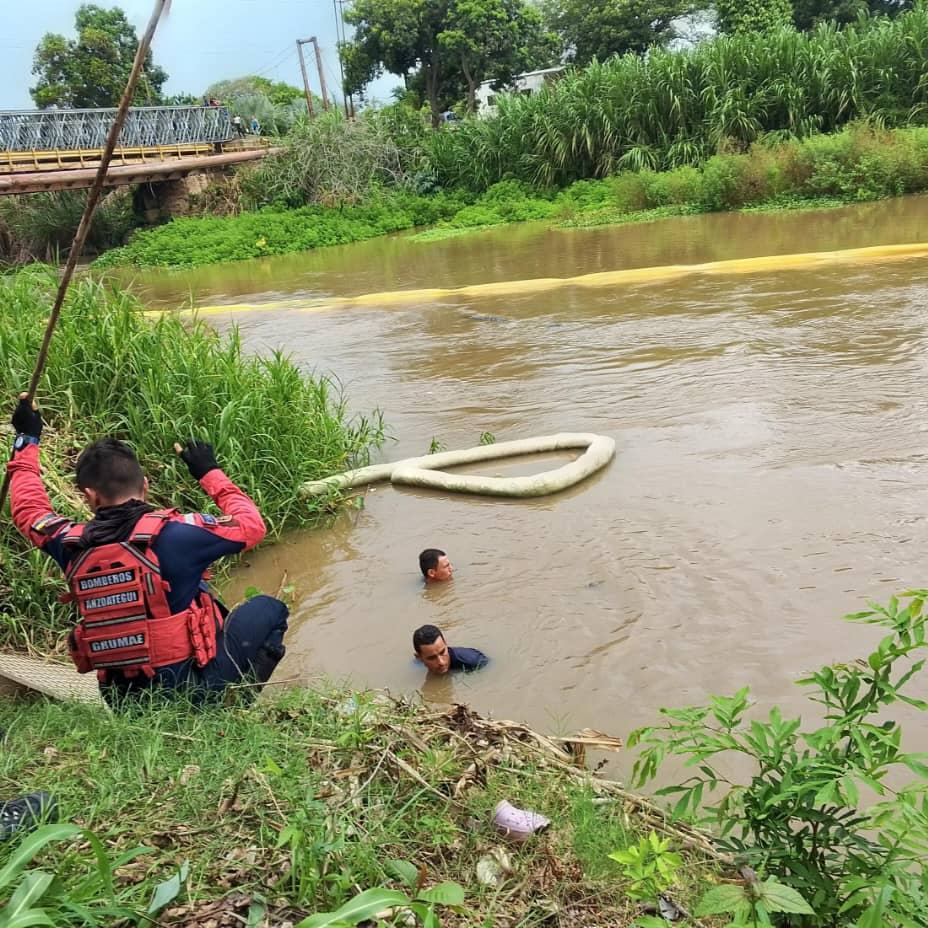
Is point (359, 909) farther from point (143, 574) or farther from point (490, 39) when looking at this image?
point (490, 39)

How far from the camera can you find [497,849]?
2.09 meters

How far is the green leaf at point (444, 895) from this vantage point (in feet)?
5.44

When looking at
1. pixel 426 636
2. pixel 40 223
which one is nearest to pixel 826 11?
pixel 40 223

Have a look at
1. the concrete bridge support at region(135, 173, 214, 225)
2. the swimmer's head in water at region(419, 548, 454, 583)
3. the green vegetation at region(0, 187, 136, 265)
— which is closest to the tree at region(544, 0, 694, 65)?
the concrete bridge support at region(135, 173, 214, 225)

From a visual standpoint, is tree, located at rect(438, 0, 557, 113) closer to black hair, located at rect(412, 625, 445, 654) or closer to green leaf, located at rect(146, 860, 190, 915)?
black hair, located at rect(412, 625, 445, 654)

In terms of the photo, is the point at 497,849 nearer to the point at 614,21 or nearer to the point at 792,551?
the point at 792,551

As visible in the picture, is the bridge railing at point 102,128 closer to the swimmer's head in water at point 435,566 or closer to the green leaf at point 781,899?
the swimmer's head in water at point 435,566

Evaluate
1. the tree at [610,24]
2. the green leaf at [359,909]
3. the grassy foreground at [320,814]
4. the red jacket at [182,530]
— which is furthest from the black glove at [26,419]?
the tree at [610,24]

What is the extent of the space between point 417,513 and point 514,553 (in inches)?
38.0

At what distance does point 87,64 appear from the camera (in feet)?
122

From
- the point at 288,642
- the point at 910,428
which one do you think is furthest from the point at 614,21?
the point at 288,642

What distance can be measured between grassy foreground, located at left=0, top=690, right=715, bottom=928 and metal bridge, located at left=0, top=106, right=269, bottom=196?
16.2 m

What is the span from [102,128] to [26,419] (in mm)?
23670

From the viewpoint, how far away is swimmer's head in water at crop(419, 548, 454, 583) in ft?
15.3
